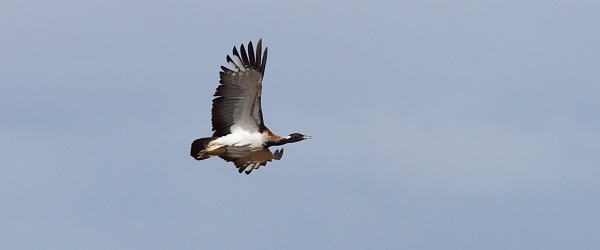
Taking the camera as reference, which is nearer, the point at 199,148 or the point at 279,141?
the point at 199,148

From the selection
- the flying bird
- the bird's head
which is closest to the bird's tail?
the flying bird

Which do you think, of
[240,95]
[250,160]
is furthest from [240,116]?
[250,160]

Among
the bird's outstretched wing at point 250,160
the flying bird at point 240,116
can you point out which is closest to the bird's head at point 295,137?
the flying bird at point 240,116

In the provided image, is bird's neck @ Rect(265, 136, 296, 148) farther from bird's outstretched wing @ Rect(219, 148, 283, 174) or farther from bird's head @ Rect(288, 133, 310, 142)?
bird's outstretched wing @ Rect(219, 148, 283, 174)

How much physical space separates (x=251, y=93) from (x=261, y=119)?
1.18m

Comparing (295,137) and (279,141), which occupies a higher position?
(295,137)

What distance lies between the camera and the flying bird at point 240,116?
38938mm

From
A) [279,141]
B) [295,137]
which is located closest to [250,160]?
[279,141]

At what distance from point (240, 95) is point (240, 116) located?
899mm

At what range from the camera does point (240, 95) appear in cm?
3941

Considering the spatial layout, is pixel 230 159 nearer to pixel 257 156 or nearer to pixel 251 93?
pixel 257 156

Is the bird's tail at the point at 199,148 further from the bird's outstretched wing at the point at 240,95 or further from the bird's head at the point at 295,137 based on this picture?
the bird's head at the point at 295,137

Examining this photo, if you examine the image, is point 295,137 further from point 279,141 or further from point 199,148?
point 199,148

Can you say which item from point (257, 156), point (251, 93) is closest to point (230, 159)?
point (257, 156)
